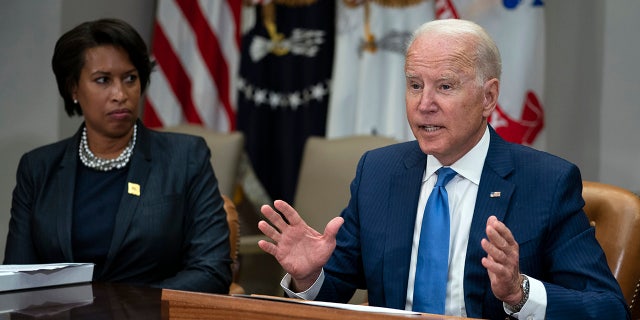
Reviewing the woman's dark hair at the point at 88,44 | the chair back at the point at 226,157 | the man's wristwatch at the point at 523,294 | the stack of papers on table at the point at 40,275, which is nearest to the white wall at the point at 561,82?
the chair back at the point at 226,157

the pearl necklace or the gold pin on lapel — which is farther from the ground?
the pearl necklace

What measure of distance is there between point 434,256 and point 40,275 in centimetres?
108

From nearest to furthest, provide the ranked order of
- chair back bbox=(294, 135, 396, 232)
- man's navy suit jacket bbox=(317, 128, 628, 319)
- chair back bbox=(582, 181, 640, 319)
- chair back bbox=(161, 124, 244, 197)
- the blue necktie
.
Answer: man's navy suit jacket bbox=(317, 128, 628, 319) < the blue necktie < chair back bbox=(582, 181, 640, 319) < chair back bbox=(294, 135, 396, 232) < chair back bbox=(161, 124, 244, 197)

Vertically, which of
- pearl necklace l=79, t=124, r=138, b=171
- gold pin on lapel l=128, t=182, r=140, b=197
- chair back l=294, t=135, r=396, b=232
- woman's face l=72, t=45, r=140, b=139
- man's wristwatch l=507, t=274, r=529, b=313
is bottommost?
chair back l=294, t=135, r=396, b=232

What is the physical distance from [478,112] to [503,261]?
54 centimetres

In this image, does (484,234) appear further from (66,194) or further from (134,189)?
(66,194)

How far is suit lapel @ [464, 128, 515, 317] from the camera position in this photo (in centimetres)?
226

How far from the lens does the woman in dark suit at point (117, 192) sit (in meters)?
2.89

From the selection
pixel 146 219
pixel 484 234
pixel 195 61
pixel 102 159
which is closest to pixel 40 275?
pixel 146 219

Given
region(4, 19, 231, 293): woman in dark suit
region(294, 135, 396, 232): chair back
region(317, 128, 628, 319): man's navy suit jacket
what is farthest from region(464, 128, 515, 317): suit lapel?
region(294, 135, 396, 232): chair back

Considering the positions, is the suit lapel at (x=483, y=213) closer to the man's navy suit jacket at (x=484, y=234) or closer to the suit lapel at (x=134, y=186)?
the man's navy suit jacket at (x=484, y=234)

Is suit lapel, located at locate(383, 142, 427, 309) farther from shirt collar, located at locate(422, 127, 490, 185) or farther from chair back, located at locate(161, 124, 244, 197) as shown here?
chair back, located at locate(161, 124, 244, 197)

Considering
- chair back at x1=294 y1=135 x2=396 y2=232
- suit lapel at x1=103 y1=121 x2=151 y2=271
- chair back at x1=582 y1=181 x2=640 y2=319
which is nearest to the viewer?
chair back at x1=582 y1=181 x2=640 y2=319

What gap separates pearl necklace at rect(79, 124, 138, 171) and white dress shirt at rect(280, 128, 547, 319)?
94cm
